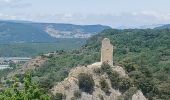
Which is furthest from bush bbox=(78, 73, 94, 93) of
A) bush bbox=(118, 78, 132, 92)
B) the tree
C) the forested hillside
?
the tree

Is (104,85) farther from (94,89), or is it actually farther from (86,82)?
(86,82)

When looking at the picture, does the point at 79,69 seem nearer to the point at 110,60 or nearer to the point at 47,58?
the point at 110,60

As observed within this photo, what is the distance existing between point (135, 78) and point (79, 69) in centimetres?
527

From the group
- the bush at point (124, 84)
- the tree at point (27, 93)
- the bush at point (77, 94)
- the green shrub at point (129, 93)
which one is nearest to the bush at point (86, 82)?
the bush at point (77, 94)

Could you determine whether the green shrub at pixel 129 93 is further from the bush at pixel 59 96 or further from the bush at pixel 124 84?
the bush at pixel 59 96

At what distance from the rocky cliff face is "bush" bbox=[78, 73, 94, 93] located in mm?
245

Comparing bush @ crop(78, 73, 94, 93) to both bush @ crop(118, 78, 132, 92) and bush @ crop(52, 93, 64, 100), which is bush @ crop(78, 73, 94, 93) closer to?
bush @ crop(52, 93, 64, 100)

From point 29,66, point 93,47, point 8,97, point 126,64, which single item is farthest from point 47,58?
point 8,97

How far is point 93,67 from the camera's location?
Answer: 139 ft

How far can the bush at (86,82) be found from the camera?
134ft

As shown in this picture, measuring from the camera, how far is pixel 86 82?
1624 inches

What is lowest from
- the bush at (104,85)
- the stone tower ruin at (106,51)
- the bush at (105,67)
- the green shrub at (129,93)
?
the green shrub at (129,93)

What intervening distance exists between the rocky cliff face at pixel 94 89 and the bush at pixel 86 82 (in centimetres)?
25

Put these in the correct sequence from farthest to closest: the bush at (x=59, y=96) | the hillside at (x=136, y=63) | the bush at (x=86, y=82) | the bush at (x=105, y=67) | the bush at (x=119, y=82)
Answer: the hillside at (x=136, y=63), the bush at (x=119, y=82), the bush at (x=105, y=67), the bush at (x=86, y=82), the bush at (x=59, y=96)
